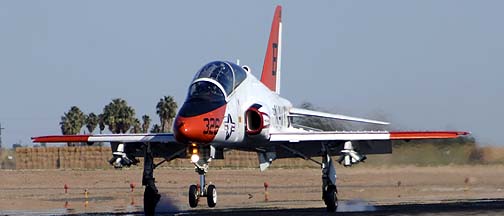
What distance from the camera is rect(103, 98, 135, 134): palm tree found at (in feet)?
366

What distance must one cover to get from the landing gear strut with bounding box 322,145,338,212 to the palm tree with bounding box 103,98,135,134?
8082 centimetres

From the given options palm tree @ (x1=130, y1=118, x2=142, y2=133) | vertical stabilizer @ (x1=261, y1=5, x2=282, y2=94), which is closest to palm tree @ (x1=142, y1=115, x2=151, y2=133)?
palm tree @ (x1=130, y1=118, x2=142, y2=133)

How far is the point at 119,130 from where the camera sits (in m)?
112

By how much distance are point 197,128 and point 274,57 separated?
1257cm

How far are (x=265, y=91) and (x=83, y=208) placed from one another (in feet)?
26.8

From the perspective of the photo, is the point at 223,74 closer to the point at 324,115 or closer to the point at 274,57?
the point at 324,115

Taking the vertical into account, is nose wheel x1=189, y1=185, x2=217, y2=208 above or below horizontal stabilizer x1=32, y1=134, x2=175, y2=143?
below

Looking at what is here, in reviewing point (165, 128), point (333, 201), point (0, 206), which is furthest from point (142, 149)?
point (165, 128)

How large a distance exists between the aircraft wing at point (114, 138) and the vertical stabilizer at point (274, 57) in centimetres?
842

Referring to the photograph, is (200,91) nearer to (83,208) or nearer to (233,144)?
(233,144)

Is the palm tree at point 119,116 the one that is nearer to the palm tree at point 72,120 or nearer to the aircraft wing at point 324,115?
the palm tree at point 72,120

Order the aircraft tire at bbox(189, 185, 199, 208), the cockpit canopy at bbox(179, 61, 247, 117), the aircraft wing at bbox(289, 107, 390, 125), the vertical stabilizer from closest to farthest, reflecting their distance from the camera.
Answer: the cockpit canopy at bbox(179, 61, 247, 117) → the aircraft tire at bbox(189, 185, 199, 208) → the aircraft wing at bbox(289, 107, 390, 125) → the vertical stabilizer

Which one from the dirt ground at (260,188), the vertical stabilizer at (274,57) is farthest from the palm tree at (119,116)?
the vertical stabilizer at (274,57)

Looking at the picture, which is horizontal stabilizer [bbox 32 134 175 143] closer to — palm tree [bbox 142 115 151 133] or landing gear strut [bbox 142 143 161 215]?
landing gear strut [bbox 142 143 161 215]
